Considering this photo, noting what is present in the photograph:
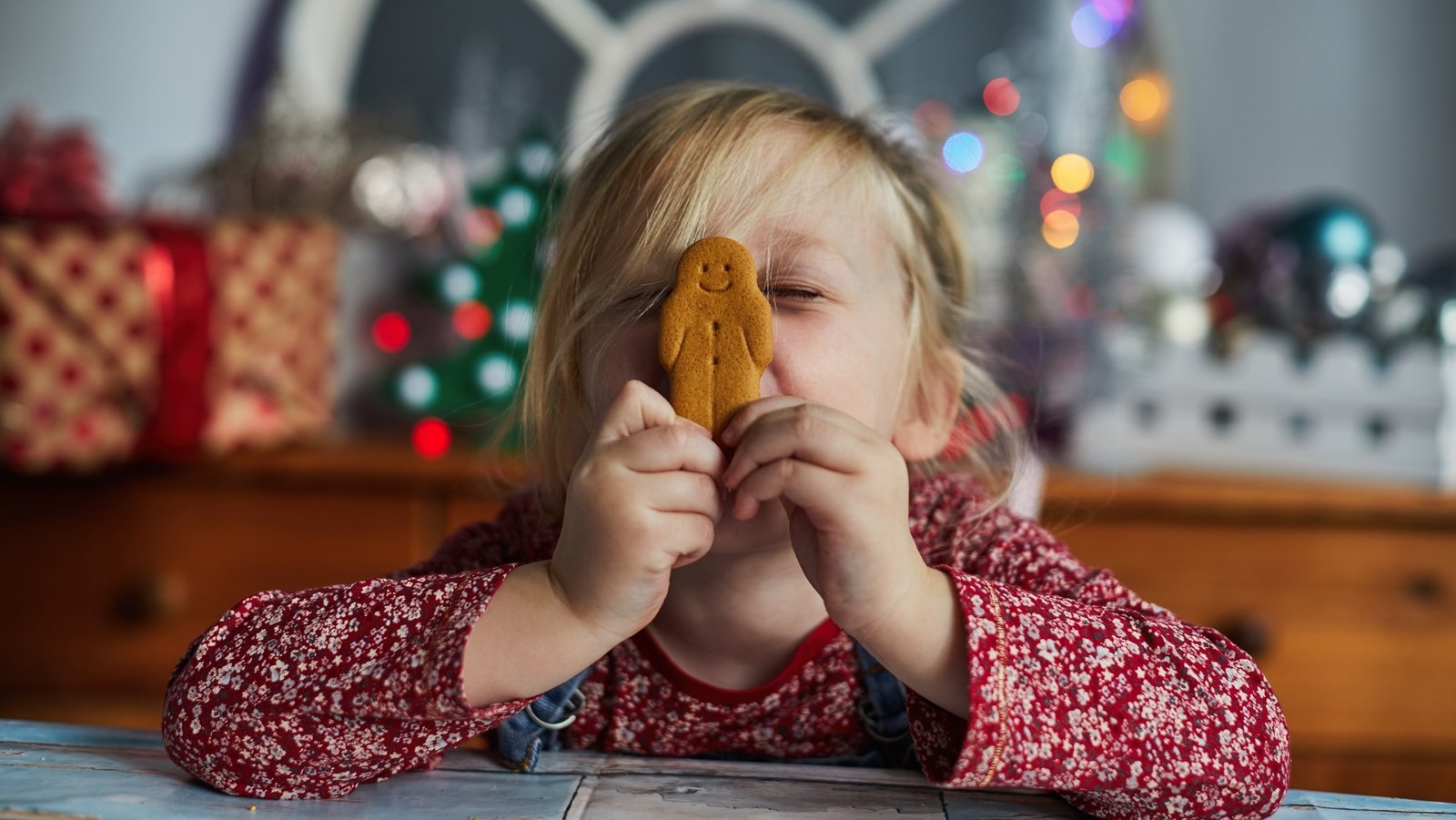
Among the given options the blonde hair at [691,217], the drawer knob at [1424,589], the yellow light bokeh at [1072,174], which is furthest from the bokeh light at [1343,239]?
the blonde hair at [691,217]

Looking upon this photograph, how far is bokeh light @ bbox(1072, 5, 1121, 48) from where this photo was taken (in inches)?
88.6

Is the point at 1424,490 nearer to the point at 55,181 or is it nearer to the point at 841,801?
the point at 841,801

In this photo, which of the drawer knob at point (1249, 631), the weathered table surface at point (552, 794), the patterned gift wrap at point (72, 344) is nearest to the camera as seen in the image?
the weathered table surface at point (552, 794)

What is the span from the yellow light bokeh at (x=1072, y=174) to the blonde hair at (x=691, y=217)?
0.91 m

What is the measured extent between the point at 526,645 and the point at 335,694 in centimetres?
12

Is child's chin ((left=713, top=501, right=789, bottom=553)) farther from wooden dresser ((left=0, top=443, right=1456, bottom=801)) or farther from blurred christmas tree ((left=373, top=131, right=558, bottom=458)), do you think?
blurred christmas tree ((left=373, top=131, right=558, bottom=458))

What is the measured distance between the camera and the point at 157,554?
1702 mm

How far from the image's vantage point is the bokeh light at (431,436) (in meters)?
1.84

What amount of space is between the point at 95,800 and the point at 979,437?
75cm

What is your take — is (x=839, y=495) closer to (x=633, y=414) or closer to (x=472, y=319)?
(x=633, y=414)

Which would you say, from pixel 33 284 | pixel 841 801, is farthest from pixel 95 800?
pixel 33 284

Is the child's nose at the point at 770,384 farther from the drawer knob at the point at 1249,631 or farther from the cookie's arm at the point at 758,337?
the drawer knob at the point at 1249,631

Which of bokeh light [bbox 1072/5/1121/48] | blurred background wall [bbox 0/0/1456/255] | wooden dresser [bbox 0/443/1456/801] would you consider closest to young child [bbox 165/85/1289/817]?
wooden dresser [bbox 0/443/1456/801]

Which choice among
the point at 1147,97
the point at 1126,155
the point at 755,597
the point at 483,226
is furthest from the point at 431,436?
the point at 1147,97
